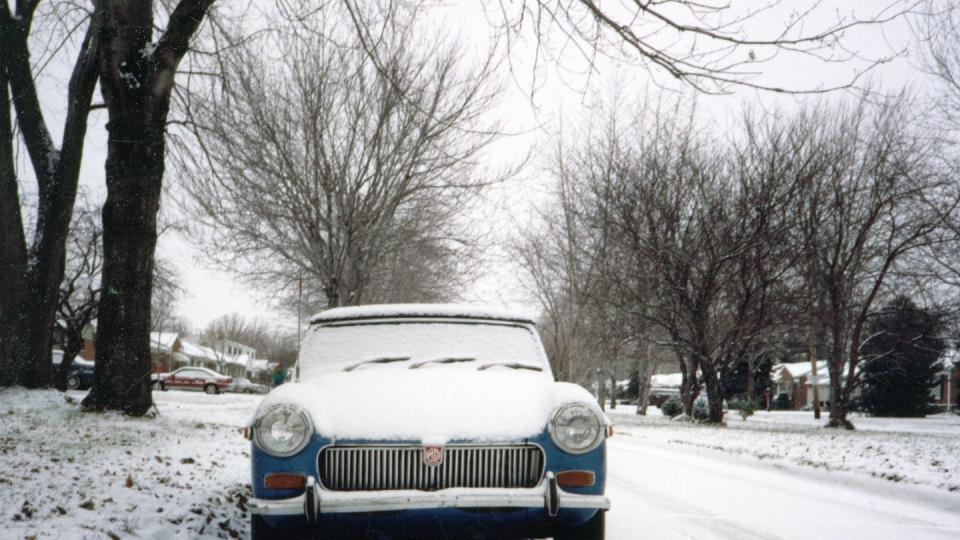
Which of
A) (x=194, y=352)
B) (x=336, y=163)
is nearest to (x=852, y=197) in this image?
(x=336, y=163)

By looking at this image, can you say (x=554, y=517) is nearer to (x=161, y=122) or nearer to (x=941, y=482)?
(x=941, y=482)

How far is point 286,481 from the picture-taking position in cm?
355

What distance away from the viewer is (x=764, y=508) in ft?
21.9

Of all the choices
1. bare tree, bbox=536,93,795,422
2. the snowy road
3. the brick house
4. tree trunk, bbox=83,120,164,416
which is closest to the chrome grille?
the snowy road

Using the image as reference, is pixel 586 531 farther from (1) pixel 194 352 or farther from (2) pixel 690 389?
(1) pixel 194 352

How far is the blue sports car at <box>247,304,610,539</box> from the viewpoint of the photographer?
3488mm

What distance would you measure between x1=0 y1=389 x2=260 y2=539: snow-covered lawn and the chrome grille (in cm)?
155

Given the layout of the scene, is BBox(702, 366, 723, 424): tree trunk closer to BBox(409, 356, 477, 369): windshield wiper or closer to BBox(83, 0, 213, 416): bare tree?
BBox(83, 0, 213, 416): bare tree

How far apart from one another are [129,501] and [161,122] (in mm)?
6737

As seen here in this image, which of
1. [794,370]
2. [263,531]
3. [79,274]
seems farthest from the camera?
[794,370]

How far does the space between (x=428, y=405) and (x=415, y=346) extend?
3.21 feet

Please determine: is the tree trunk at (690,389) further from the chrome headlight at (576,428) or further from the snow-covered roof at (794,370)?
the snow-covered roof at (794,370)

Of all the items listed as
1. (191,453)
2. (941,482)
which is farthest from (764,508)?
(191,453)

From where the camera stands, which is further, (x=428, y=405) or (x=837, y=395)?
(x=837, y=395)
